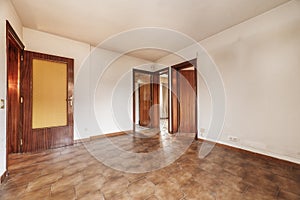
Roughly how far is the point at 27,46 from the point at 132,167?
3246 mm

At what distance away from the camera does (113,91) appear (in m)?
3.96

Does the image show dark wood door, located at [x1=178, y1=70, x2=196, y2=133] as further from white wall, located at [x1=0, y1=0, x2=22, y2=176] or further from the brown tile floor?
white wall, located at [x1=0, y1=0, x2=22, y2=176]

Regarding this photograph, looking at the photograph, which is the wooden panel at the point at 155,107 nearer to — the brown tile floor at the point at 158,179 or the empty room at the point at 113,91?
the empty room at the point at 113,91

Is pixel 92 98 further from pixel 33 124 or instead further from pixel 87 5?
pixel 87 5

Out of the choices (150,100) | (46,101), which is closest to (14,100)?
(46,101)

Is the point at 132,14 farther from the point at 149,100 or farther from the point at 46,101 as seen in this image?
the point at 149,100

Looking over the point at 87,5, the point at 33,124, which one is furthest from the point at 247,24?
the point at 33,124

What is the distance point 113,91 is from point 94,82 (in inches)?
23.9

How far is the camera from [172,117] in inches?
163

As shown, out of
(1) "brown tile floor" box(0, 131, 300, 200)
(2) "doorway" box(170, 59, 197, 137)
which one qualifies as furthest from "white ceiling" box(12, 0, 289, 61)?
(1) "brown tile floor" box(0, 131, 300, 200)

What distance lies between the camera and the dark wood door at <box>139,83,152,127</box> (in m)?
5.20

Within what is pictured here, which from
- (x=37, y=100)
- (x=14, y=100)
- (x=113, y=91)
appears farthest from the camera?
(x=113, y=91)

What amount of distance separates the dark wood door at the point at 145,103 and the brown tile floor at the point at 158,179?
9.87 ft

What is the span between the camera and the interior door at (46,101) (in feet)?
8.59
